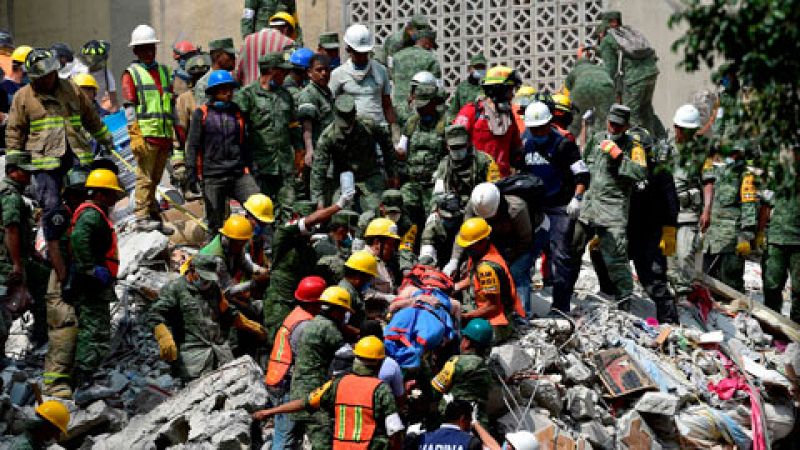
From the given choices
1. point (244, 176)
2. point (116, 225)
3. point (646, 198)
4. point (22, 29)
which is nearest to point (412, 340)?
point (244, 176)

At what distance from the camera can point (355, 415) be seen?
12328 millimetres

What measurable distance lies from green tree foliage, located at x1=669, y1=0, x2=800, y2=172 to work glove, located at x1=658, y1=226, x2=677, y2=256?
6642 mm

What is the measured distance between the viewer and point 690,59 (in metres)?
10.3

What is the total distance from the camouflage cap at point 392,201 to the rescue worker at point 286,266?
3.43 ft

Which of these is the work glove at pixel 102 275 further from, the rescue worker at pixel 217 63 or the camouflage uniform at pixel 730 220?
the camouflage uniform at pixel 730 220

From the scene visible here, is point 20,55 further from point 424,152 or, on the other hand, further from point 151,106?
point 424,152

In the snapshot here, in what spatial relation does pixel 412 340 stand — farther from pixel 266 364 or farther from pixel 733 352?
pixel 733 352

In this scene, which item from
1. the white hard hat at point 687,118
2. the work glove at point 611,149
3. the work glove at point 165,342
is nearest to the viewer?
→ the work glove at point 165,342

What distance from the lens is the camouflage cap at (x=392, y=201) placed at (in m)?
15.6

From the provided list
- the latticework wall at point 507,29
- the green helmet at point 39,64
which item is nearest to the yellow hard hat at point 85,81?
the green helmet at point 39,64

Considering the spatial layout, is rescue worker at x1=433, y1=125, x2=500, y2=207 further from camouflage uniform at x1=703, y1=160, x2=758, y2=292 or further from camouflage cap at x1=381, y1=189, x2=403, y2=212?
camouflage uniform at x1=703, y1=160, x2=758, y2=292

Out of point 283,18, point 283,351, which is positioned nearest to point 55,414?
point 283,351

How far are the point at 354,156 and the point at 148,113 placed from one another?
237 cm

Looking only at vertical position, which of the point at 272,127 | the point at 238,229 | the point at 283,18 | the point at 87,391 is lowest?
the point at 87,391
